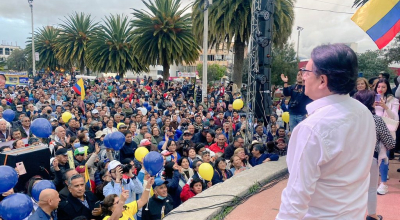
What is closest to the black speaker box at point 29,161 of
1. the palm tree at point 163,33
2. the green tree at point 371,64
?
the palm tree at point 163,33

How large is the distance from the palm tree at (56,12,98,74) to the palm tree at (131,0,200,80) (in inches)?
449

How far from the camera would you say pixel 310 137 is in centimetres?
147

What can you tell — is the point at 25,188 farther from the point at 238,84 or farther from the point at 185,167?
the point at 238,84

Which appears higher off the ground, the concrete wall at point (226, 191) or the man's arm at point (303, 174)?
the man's arm at point (303, 174)

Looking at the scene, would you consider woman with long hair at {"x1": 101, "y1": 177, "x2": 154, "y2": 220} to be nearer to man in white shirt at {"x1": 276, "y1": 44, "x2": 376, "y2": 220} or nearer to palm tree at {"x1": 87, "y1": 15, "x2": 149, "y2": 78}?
man in white shirt at {"x1": 276, "y1": 44, "x2": 376, "y2": 220}

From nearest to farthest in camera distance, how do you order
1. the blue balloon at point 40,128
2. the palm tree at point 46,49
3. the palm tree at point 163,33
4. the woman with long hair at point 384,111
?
1. the woman with long hair at point 384,111
2. the blue balloon at point 40,128
3. the palm tree at point 163,33
4. the palm tree at point 46,49

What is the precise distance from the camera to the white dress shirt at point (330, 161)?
1.48 metres

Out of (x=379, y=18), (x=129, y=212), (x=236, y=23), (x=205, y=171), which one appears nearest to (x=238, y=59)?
(x=236, y=23)

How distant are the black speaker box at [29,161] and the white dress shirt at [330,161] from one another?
477 centimetres

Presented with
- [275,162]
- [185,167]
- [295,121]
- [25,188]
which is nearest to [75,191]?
[25,188]

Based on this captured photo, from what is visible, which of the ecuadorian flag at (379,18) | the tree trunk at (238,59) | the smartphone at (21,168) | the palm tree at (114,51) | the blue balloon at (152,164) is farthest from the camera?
the palm tree at (114,51)

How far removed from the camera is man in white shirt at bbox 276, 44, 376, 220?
1.48m

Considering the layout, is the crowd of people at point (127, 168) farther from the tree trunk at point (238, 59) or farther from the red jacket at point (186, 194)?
the tree trunk at point (238, 59)

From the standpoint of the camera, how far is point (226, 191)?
178 inches
